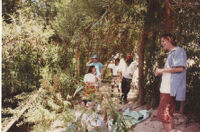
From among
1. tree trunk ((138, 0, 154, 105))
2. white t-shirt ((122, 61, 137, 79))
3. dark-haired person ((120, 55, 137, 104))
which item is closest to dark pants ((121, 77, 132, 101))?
dark-haired person ((120, 55, 137, 104))

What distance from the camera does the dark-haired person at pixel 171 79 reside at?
8.59 feet

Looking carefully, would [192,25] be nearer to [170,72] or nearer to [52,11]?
[170,72]

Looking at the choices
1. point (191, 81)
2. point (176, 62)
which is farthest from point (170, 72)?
point (191, 81)

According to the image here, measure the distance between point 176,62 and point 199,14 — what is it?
1.77m

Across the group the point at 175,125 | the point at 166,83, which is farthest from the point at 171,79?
the point at 175,125

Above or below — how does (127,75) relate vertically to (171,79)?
below

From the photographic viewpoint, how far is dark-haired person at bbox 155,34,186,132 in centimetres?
262

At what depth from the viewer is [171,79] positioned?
8.87 feet

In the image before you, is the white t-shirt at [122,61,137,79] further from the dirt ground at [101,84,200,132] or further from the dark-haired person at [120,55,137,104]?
the dirt ground at [101,84,200,132]

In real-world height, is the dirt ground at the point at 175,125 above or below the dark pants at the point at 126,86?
below

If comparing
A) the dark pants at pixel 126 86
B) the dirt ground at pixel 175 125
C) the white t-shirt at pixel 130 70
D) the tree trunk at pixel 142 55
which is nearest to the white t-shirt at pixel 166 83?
the dirt ground at pixel 175 125

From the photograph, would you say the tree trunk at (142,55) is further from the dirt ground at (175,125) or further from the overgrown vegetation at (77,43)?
the dirt ground at (175,125)

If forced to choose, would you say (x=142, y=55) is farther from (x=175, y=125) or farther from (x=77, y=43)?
(x=77, y=43)

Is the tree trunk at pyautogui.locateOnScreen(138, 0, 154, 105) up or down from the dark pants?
up
